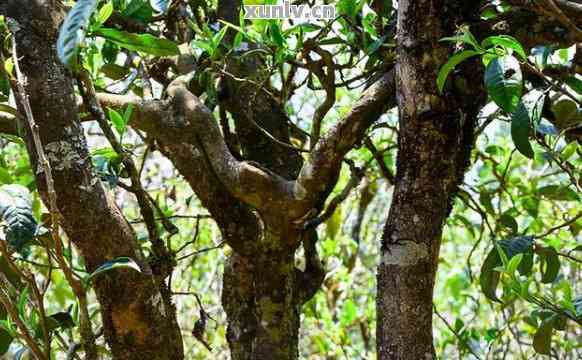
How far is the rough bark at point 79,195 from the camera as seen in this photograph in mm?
953

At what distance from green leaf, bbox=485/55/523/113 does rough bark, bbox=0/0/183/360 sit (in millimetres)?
497

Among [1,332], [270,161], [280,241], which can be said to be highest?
[270,161]

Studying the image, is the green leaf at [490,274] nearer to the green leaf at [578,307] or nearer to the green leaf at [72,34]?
the green leaf at [578,307]

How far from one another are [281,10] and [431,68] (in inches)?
12.8

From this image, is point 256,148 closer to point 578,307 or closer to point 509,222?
point 509,222

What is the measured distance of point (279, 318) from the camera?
130 cm

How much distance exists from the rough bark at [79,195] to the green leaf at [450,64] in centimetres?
45

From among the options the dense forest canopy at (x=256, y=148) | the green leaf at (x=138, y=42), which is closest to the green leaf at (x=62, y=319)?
the dense forest canopy at (x=256, y=148)

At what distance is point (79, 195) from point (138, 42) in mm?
214

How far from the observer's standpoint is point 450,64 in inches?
35.0

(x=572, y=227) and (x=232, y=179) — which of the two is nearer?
(x=232, y=179)

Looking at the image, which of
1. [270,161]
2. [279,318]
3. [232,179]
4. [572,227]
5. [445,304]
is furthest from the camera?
[445,304]

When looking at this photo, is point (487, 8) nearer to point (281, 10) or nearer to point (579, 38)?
point (579, 38)

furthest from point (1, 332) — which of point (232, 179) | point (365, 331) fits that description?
point (365, 331)
